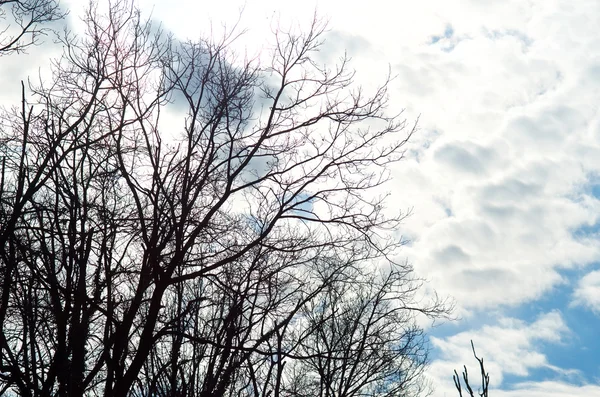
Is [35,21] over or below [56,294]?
over

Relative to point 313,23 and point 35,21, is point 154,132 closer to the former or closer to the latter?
point 35,21

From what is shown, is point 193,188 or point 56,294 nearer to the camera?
point 56,294

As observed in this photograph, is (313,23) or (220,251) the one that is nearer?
(220,251)

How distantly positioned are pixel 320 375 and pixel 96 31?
1727 cm

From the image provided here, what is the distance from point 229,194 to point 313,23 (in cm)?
387

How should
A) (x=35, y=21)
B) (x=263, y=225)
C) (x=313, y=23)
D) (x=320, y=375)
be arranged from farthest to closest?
(x=320, y=375)
(x=263, y=225)
(x=313, y=23)
(x=35, y=21)

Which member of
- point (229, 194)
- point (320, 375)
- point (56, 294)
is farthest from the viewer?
point (320, 375)

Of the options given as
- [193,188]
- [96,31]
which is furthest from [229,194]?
[96,31]

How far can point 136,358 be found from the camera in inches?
405

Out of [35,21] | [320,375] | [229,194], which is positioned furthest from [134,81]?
[320,375]

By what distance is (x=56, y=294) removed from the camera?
9047mm

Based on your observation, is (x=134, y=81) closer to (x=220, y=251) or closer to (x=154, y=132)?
(x=154, y=132)

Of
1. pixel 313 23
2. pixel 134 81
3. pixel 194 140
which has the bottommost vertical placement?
pixel 194 140

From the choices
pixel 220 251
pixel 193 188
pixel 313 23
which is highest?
pixel 313 23
